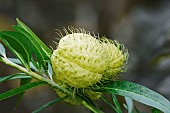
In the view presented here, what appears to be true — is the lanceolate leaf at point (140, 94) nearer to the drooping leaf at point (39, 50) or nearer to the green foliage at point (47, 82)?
the green foliage at point (47, 82)

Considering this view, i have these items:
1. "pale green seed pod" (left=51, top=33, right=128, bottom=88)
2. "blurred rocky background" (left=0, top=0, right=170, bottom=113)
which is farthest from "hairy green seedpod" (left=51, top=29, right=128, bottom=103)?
"blurred rocky background" (left=0, top=0, right=170, bottom=113)

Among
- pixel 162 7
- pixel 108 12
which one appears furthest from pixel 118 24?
pixel 162 7

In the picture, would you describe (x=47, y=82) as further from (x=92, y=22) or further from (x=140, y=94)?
(x=92, y=22)

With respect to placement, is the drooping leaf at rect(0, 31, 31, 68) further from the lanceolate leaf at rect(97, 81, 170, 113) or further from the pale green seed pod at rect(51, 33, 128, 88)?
the lanceolate leaf at rect(97, 81, 170, 113)

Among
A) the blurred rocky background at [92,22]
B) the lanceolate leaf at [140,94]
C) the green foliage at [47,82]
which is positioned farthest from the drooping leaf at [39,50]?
the blurred rocky background at [92,22]

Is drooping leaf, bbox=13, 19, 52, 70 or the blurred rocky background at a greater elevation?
the blurred rocky background
